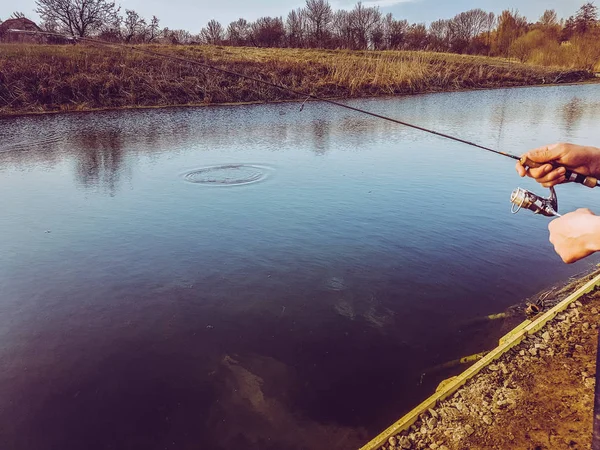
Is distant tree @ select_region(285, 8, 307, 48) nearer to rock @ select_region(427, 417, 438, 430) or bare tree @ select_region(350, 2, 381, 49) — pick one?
bare tree @ select_region(350, 2, 381, 49)

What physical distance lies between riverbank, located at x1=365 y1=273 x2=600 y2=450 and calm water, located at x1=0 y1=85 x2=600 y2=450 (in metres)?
0.60

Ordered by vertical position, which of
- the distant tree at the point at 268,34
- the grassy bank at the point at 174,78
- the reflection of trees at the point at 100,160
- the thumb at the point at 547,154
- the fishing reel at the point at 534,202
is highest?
the distant tree at the point at 268,34

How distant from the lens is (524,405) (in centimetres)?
286

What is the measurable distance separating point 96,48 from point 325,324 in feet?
96.1

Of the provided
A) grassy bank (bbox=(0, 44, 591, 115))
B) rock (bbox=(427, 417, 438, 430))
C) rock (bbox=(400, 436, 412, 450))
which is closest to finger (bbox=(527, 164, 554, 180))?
rock (bbox=(427, 417, 438, 430))

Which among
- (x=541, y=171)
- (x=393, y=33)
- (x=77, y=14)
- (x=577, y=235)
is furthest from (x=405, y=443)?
(x=393, y=33)

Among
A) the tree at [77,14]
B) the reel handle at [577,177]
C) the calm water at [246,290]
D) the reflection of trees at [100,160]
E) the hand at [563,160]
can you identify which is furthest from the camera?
the tree at [77,14]

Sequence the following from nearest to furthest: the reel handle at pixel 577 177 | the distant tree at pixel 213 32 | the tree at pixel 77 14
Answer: the reel handle at pixel 577 177 → the tree at pixel 77 14 → the distant tree at pixel 213 32

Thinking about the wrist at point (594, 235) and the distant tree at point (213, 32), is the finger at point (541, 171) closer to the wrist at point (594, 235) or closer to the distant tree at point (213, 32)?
the wrist at point (594, 235)

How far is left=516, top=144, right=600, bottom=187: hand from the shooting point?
8.32ft

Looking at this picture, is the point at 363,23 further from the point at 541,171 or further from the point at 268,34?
the point at 541,171

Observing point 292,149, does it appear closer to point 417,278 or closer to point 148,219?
point 148,219

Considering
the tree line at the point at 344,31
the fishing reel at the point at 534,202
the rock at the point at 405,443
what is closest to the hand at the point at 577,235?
Answer: the fishing reel at the point at 534,202

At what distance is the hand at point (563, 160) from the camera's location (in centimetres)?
254
